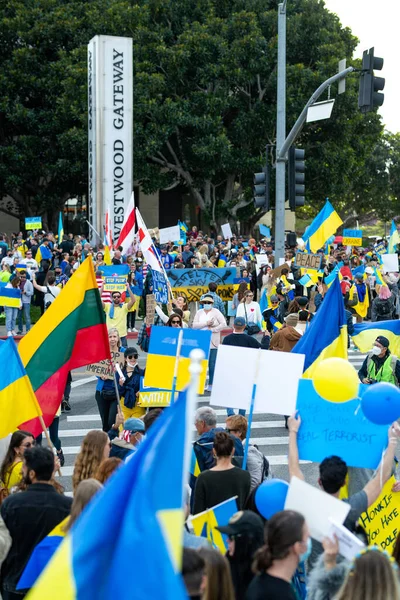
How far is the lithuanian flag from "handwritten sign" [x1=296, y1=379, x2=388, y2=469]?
9.14 ft

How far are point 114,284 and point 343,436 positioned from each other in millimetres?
11669

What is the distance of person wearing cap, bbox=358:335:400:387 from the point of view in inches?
391

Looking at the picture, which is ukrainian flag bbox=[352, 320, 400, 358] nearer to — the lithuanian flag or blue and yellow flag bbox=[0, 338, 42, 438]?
the lithuanian flag

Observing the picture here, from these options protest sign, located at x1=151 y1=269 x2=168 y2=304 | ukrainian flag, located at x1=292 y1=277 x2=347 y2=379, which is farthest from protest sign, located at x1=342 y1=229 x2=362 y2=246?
ukrainian flag, located at x1=292 y1=277 x2=347 y2=379

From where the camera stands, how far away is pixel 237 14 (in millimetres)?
38469

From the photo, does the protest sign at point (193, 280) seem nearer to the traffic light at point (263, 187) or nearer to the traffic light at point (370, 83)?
the traffic light at point (263, 187)

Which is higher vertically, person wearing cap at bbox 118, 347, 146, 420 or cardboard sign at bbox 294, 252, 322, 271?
cardboard sign at bbox 294, 252, 322, 271

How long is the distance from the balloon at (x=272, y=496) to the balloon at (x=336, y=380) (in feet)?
2.16

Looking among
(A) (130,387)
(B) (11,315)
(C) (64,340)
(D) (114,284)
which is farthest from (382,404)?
(B) (11,315)

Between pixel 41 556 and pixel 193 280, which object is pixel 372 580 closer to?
pixel 41 556

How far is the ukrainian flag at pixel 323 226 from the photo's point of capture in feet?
66.8

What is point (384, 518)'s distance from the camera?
22.7 ft

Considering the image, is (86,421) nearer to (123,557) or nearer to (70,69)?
(123,557)

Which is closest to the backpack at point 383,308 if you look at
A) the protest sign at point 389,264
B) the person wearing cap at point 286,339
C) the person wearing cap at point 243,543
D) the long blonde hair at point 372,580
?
the protest sign at point 389,264
